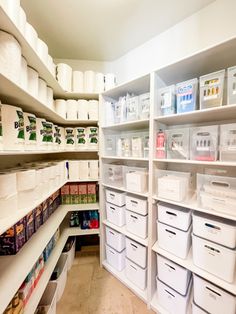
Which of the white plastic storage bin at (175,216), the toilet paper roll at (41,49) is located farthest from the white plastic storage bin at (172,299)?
the toilet paper roll at (41,49)

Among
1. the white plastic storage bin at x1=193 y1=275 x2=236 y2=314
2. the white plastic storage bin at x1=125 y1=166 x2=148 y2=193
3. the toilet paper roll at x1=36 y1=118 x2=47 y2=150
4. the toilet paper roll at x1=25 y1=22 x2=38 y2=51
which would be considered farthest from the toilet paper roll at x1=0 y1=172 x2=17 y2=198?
the white plastic storage bin at x1=193 y1=275 x2=236 y2=314

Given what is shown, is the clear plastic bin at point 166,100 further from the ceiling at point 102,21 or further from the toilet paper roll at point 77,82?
the toilet paper roll at point 77,82

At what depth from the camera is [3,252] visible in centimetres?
109

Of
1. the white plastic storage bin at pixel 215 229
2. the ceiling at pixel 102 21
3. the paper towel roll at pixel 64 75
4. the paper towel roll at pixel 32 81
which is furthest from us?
the paper towel roll at pixel 64 75

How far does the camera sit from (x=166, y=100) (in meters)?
1.29

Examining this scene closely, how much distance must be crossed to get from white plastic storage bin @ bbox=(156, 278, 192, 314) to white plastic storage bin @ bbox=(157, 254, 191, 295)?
5 cm

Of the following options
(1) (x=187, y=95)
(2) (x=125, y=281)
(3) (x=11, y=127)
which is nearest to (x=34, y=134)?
(3) (x=11, y=127)

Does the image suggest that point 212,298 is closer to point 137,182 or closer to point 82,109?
point 137,182

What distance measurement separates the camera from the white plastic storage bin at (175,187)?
122 cm

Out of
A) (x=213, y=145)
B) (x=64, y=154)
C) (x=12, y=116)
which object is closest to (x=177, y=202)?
(x=213, y=145)

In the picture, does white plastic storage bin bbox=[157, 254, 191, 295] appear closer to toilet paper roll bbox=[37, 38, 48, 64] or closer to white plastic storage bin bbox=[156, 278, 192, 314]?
white plastic storage bin bbox=[156, 278, 192, 314]

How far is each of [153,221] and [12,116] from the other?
1.29m

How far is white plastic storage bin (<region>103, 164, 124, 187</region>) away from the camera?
184cm

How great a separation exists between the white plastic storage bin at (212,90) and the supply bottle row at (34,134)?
115cm
